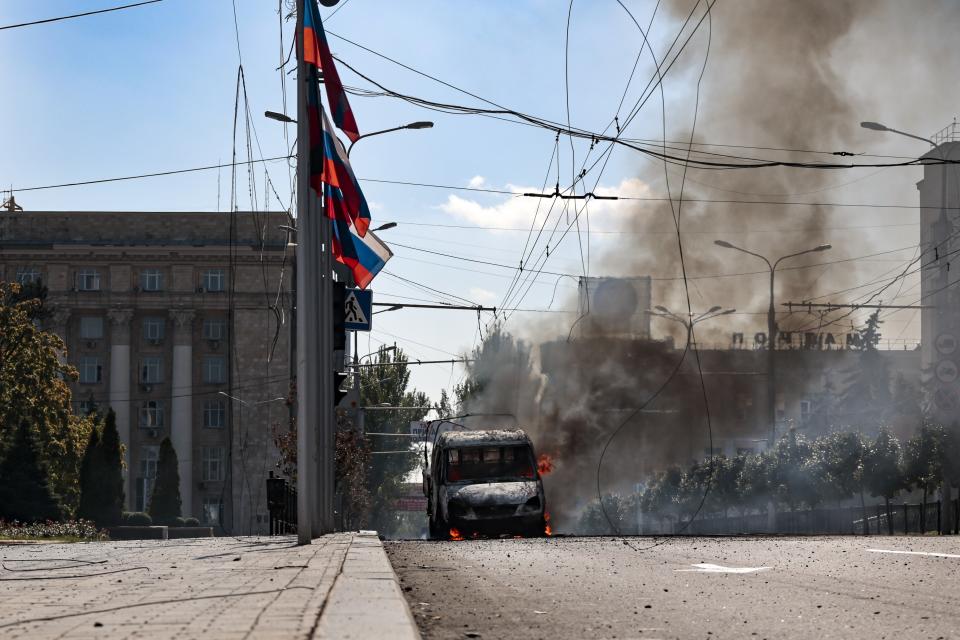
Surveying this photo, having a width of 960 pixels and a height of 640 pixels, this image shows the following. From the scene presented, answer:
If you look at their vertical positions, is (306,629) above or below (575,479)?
above

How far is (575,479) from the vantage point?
6372cm

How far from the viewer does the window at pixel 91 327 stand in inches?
3401

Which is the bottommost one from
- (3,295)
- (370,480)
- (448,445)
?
(370,480)

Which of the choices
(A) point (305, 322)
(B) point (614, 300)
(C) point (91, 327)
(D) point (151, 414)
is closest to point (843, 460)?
(B) point (614, 300)

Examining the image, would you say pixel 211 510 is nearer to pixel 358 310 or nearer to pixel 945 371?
pixel 945 371

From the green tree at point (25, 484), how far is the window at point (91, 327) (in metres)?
42.7

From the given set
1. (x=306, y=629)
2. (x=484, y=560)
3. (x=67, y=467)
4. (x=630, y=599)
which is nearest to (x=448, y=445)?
(x=484, y=560)

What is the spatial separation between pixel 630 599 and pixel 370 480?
7454 centimetres

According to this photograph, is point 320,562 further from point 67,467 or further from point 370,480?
point 370,480

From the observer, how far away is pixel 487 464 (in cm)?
2873

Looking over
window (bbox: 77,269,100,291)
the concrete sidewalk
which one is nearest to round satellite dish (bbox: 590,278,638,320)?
window (bbox: 77,269,100,291)

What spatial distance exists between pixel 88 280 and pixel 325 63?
7002cm

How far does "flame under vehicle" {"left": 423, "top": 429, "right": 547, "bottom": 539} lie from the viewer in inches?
1056

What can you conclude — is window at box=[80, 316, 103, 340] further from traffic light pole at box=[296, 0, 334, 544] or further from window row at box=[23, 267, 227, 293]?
traffic light pole at box=[296, 0, 334, 544]
